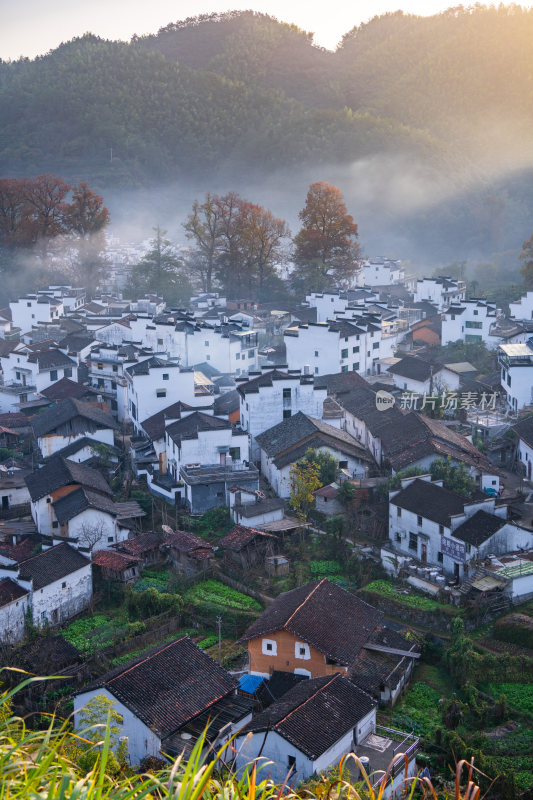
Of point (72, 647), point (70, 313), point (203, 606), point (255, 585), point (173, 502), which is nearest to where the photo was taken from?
point (72, 647)

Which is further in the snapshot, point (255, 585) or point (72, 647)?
point (255, 585)

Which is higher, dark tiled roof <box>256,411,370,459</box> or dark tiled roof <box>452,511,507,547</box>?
dark tiled roof <box>256,411,370,459</box>

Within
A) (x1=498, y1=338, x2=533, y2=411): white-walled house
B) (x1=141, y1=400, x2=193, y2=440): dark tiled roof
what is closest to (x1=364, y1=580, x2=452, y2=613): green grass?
(x1=141, y1=400, x2=193, y2=440): dark tiled roof

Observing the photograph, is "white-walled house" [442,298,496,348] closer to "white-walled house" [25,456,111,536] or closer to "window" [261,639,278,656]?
"white-walled house" [25,456,111,536]

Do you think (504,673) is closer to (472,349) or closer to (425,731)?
(425,731)

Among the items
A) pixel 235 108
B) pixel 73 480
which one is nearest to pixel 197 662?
pixel 73 480

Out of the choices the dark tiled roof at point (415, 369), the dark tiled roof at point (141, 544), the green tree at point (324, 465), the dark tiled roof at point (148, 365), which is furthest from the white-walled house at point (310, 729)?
the dark tiled roof at point (415, 369)

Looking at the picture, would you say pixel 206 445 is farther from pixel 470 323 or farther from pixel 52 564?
pixel 470 323

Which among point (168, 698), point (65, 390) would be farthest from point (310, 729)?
point (65, 390)
